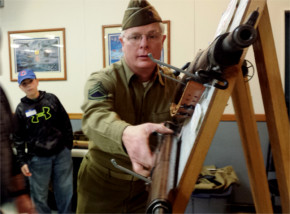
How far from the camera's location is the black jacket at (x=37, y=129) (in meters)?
2.15

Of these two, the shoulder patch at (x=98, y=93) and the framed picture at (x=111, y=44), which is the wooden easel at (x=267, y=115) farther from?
the framed picture at (x=111, y=44)

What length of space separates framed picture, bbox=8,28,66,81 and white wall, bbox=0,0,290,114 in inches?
2.5

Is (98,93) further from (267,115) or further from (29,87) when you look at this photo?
(29,87)

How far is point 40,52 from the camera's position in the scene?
287 centimetres

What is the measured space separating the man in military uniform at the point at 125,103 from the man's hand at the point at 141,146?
0.14m

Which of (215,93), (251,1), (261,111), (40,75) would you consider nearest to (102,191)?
(215,93)

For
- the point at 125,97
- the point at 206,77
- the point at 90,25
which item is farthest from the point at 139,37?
the point at 90,25

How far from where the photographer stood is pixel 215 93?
1.71ft

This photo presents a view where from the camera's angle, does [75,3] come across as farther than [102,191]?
Yes

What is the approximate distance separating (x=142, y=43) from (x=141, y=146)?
0.60 m

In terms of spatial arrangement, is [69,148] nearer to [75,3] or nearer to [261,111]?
[75,3]

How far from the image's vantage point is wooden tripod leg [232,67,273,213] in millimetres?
775

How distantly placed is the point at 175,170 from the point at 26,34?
2.92 m

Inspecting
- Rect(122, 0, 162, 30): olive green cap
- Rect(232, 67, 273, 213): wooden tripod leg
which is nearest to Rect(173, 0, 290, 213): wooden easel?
Rect(232, 67, 273, 213): wooden tripod leg
